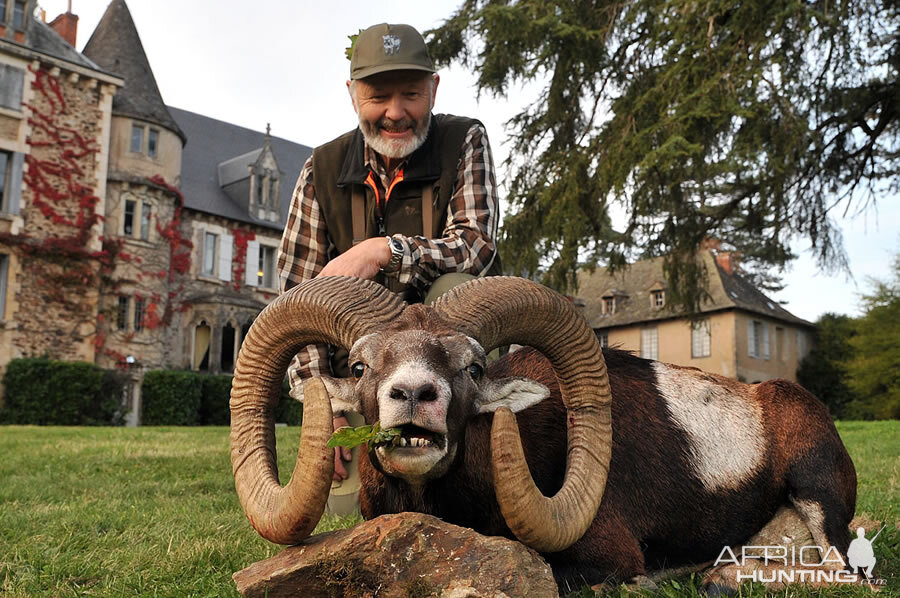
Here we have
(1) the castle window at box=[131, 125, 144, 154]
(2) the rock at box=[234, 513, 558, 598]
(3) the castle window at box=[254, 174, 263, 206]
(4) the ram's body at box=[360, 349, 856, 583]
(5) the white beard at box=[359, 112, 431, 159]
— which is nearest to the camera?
(2) the rock at box=[234, 513, 558, 598]

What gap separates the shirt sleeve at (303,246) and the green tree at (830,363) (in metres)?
40.4

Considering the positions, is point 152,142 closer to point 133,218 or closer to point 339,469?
point 133,218

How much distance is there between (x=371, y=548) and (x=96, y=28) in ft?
113

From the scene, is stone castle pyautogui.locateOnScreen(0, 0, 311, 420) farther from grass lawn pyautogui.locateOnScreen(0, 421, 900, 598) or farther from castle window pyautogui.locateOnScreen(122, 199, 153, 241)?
grass lawn pyautogui.locateOnScreen(0, 421, 900, 598)

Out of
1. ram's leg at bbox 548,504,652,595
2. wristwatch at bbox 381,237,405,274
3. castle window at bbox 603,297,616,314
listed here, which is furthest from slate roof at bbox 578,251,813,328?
ram's leg at bbox 548,504,652,595

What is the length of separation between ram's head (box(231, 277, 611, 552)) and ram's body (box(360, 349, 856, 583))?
330 millimetres

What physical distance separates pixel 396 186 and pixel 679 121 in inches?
301

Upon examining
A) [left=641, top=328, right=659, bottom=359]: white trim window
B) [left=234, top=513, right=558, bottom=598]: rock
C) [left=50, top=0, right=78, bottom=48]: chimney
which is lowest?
[left=234, top=513, right=558, bottom=598]: rock

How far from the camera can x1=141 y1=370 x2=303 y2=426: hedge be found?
1103 inches

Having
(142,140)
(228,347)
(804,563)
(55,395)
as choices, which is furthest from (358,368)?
(228,347)

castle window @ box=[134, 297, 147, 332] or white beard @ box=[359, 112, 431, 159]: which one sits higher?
castle window @ box=[134, 297, 147, 332]

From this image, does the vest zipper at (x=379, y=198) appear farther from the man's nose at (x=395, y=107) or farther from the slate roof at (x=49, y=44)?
the slate roof at (x=49, y=44)

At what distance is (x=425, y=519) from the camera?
299cm

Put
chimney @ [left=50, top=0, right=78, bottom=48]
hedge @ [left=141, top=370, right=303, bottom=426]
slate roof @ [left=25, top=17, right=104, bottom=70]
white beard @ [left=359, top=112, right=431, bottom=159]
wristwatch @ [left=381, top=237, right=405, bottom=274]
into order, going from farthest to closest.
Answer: chimney @ [left=50, top=0, right=78, bottom=48] → hedge @ [left=141, top=370, right=303, bottom=426] → slate roof @ [left=25, top=17, right=104, bottom=70] → white beard @ [left=359, top=112, right=431, bottom=159] → wristwatch @ [left=381, top=237, right=405, bottom=274]
